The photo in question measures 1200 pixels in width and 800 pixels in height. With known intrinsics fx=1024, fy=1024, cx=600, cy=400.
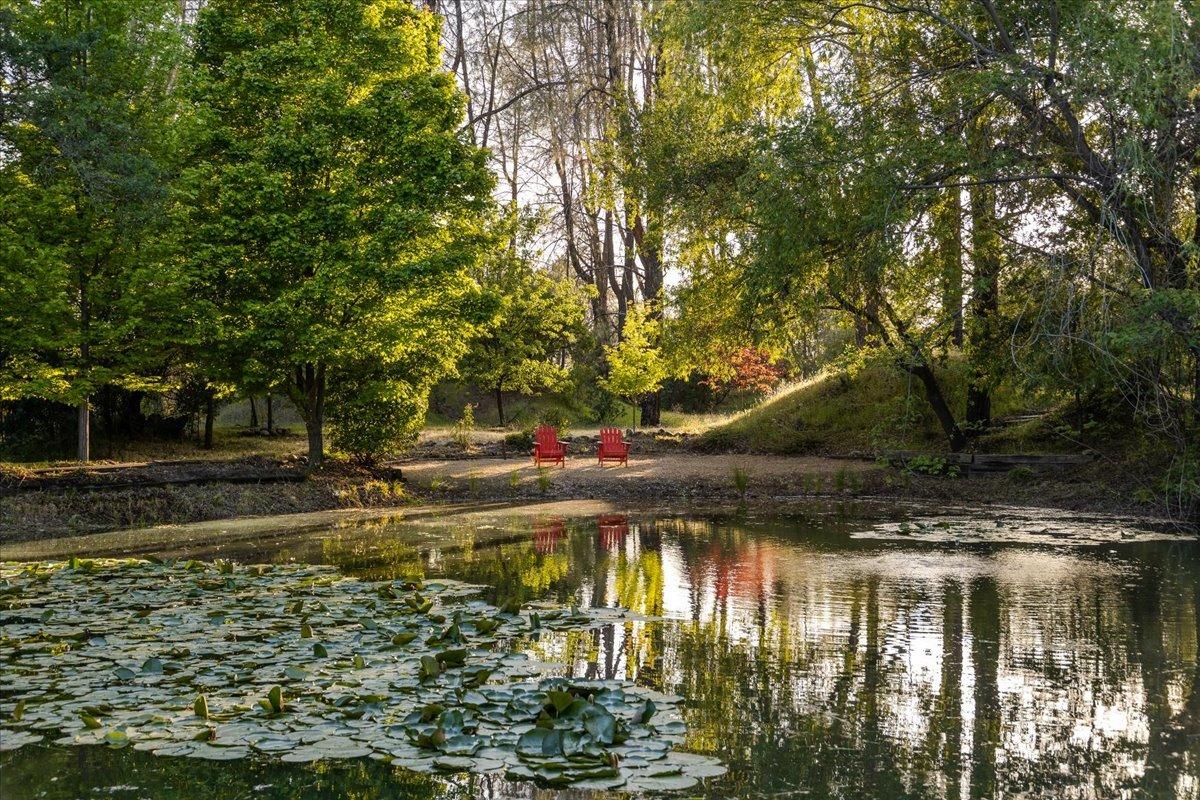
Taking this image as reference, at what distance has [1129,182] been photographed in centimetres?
1182

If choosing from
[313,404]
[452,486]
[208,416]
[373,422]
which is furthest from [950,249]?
[208,416]

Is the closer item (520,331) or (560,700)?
(560,700)

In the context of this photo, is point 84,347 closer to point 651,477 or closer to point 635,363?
point 651,477

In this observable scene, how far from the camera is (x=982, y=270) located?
16.3 m

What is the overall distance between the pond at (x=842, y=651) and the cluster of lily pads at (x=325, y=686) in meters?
0.17

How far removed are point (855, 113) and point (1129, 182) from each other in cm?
482

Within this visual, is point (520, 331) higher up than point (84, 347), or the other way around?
point (520, 331)

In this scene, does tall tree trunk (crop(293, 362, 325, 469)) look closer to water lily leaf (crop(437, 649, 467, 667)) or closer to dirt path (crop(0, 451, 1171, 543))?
dirt path (crop(0, 451, 1171, 543))

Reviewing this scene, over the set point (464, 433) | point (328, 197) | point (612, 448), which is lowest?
point (612, 448)

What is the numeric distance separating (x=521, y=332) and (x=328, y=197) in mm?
17333

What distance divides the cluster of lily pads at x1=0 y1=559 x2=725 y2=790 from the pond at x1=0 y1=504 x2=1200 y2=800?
6.8 inches

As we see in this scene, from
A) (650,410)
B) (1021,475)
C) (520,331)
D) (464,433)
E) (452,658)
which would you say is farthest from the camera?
(520,331)

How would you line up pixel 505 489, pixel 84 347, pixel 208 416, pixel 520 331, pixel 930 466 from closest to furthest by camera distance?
pixel 930 466
pixel 84 347
pixel 505 489
pixel 208 416
pixel 520 331

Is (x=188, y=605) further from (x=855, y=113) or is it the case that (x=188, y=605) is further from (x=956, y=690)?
(x=855, y=113)
